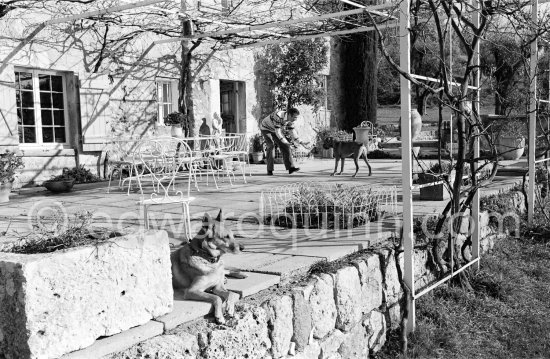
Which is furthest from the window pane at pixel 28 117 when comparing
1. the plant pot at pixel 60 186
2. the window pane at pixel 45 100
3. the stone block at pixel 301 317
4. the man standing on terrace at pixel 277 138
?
the stone block at pixel 301 317

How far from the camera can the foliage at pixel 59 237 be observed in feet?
7.75

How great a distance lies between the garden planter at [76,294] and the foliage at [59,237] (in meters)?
A: 0.13

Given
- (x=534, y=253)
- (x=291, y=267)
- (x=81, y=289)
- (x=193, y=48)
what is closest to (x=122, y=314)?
(x=81, y=289)

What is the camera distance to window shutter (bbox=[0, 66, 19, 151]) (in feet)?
29.5

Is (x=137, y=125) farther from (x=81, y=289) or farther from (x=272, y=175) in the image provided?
(x=81, y=289)

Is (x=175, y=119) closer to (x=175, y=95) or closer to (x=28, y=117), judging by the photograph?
(x=175, y=95)

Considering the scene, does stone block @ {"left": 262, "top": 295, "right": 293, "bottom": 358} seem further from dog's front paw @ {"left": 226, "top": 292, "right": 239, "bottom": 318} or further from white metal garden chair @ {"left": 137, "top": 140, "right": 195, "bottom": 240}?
white metal garden chair @ {"left": 137, "top": 140, "right": 195, "bottom": 240}

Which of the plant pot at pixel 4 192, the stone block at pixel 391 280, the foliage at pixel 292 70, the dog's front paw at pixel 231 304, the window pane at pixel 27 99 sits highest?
the foliage at pixel 292 70

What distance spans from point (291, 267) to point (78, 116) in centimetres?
800

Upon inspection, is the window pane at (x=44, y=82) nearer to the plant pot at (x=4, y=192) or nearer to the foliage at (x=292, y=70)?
the plant pot at (x=4, y=192)

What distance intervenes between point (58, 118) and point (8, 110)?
1.21 meters

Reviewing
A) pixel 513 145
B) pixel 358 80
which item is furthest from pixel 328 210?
pixel 358 80

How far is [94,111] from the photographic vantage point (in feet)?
34.2

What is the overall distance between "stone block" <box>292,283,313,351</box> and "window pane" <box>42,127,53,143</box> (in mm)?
8078
